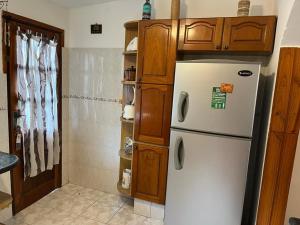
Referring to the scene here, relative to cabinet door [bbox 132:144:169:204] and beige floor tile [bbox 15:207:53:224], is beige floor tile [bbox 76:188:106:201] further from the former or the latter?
cabinet door [bbox 132:144:169:204]

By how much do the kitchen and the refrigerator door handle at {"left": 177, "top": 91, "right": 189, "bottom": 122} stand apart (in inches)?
23.7

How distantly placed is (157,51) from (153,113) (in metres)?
0.58

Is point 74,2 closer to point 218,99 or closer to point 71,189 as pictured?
point 218,99

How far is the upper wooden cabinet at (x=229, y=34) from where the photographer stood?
177 centimetres

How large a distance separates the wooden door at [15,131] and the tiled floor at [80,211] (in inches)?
4.5

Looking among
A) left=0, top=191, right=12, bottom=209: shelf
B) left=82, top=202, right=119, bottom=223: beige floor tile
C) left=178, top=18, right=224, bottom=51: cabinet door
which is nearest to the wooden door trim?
left=178, top=18, right=224, bottom=51: cabinet door

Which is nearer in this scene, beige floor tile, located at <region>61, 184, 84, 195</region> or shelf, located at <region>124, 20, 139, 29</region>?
shelf, located at <region>124, 20, 139, 29</region>

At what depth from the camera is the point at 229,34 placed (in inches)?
73.2

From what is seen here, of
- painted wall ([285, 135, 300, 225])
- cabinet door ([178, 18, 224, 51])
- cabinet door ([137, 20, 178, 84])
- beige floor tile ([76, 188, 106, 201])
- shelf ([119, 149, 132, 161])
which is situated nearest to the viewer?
painted wall ([285, 135, 300, 225])

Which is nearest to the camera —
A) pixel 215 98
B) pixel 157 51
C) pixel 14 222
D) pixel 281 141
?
pixel 281 141

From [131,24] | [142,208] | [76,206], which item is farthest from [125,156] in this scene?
[131,24]

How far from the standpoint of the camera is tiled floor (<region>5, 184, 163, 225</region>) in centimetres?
223

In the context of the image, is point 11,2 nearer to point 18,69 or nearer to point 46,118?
point 18,69

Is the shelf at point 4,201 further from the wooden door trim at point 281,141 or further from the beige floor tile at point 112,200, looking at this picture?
the wooden door trim at point 281,141
